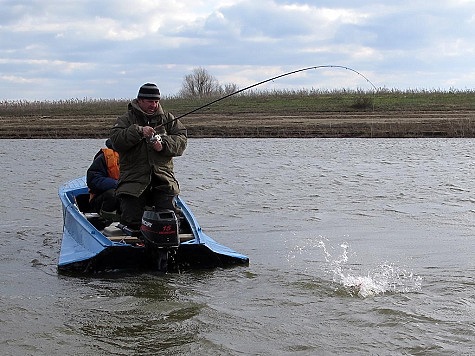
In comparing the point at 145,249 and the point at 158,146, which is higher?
the point at 158,146

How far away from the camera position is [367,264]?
8.30m

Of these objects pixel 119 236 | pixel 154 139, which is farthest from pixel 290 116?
pixel 154 139

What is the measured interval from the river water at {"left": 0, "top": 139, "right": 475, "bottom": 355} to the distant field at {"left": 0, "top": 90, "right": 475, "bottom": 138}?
13982mm

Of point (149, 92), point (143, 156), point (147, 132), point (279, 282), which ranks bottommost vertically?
point (279, 282)

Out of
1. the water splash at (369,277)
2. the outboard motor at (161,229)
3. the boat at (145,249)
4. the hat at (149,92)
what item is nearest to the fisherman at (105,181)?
the boat at (145,249)

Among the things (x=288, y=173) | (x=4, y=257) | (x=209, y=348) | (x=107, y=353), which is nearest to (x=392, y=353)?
(x=209, y=348)

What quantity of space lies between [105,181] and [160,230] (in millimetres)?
2003

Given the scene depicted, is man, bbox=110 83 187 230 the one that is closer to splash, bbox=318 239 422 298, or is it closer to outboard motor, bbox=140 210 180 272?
outboard motor, bbox=140 210 180 272

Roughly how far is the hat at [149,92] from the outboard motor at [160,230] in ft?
3.72

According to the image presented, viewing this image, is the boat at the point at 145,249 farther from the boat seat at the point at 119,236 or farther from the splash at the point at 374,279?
the splash at the point at 374,279

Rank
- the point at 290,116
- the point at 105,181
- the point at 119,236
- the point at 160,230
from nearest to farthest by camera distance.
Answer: the point at 160,230
the point at 119,236
the point at 105,181
the point at 290,116

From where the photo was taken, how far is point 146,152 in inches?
305

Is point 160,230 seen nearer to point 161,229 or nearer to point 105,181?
point 161,229

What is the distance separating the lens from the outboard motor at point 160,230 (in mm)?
7266
